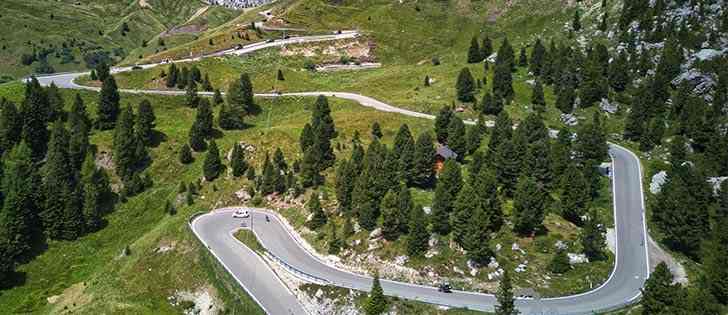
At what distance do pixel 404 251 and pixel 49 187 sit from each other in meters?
64.2

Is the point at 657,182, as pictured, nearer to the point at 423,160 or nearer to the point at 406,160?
the point at 423,160

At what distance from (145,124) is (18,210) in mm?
29479

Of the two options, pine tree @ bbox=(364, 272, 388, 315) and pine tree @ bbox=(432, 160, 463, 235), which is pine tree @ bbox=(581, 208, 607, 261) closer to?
pine tree @ bbox=(432, 160, 463, 235)

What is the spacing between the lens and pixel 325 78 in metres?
165

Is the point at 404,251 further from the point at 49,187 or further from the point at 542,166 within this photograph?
the point at 49,187

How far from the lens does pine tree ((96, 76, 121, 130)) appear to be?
12194 centimetres

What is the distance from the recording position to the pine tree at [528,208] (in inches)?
2921

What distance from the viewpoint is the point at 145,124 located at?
116 meters

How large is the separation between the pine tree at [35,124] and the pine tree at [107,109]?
407 inches

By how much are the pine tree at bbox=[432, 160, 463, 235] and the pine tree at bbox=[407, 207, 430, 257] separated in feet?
10.6

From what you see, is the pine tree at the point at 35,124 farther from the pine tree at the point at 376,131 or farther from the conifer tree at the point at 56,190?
the pine tree at the point at 376,131

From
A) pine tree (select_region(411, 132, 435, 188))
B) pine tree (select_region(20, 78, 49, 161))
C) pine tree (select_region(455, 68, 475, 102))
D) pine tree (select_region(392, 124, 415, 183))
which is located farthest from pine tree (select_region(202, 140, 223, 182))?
pine tree (select_region(455, 68, 475, 102))

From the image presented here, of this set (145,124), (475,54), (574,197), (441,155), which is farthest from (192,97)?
(574,197)

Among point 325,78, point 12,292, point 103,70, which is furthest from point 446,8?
point 12,292
